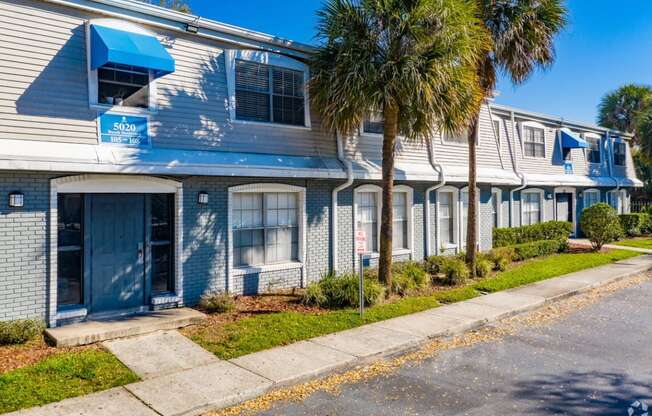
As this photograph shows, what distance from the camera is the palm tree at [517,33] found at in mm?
13445

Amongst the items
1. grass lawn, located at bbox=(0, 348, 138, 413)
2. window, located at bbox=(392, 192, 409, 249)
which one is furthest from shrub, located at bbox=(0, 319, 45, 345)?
window, located at bbox=(392, 192, 409, 249)

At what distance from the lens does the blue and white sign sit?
9109 mm

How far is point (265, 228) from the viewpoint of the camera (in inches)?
456

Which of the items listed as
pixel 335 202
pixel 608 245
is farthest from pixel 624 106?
pixel 335 202

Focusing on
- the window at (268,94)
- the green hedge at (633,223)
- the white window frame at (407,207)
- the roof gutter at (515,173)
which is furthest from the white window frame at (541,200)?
the window at (268,94)

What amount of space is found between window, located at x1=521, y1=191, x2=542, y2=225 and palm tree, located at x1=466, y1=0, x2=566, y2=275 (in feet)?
29.1

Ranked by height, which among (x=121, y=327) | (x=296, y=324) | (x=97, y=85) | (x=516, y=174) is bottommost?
(x=296, y=324)

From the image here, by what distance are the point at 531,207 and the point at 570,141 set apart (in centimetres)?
392

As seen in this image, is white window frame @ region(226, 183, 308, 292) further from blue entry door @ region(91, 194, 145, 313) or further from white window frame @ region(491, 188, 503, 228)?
white window frame @ region(491, 188, 503, 228)

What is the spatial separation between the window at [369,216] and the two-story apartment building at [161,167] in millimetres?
71

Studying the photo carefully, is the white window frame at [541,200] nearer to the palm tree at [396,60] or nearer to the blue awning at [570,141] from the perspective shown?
the blue awning at [570,141]

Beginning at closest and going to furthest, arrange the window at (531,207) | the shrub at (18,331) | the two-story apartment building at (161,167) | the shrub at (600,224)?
1. the shrub at (18,331)
2. the two-story apartment building at (161,167)
3. the shrub at (600,224)
4. the window at (531,207)

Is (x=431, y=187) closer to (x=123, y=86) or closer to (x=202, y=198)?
(x=202, y=198)

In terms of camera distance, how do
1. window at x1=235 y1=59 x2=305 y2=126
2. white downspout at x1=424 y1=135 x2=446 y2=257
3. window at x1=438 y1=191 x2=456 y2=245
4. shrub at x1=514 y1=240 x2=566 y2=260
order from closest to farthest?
window at x1=235 y1=59 x2=305 y2=126 < white downspout at x1=424 y1=135 x2=446 y2=257 < window at x1=438 y1=191 x2=456 y2=245 < shrub at x1=514 y1=240 x2=566 y2=260
